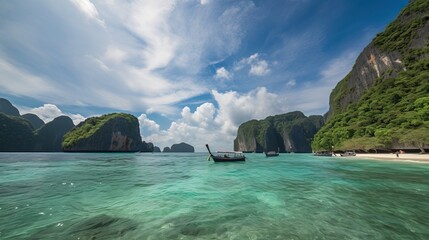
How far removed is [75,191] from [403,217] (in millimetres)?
18485

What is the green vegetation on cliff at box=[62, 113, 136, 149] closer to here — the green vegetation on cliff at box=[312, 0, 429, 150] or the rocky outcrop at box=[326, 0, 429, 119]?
the green vegetation on cliff at box=[312, 0, 429, 150]

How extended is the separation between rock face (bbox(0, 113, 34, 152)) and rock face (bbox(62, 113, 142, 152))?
46.9 m

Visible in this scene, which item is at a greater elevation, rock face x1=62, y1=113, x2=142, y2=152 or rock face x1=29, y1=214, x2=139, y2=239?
rock face x1=62, y1=113, x2=142, y2=152

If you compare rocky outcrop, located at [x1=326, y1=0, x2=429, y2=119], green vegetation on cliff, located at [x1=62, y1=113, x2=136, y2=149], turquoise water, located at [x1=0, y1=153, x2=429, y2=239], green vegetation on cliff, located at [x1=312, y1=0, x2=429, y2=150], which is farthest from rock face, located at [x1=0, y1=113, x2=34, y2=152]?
rocky outcrop, located at [x1=326, y1=0, x2=429, y2=119]

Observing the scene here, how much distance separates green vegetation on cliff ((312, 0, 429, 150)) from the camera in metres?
49.3

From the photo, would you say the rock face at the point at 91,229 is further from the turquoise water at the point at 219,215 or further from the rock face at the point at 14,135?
the rock face at the point at 14,135

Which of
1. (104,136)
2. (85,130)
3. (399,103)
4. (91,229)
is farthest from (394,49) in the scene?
(85,130)

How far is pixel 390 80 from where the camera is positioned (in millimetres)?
85312

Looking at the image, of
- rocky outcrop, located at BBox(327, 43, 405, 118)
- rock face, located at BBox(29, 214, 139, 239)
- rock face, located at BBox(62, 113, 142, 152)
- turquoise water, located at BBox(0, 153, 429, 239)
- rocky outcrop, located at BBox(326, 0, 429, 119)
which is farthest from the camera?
rock face, located at BBox(62, 113, 142, 152)

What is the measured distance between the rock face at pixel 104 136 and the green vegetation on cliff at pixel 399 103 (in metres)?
139

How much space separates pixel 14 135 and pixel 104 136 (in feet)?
278

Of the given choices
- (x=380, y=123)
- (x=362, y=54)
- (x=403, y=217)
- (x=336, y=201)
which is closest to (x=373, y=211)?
(x=403, y=217)

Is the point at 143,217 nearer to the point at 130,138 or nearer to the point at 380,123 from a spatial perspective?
the point at 380,123

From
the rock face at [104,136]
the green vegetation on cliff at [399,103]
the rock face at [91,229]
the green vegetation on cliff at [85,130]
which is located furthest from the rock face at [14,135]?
the green vegetation on cliff at [399,103]
